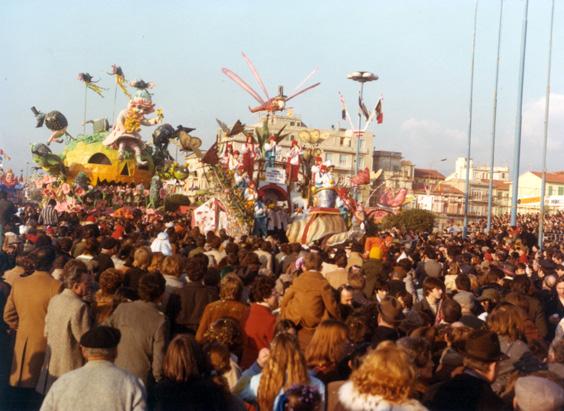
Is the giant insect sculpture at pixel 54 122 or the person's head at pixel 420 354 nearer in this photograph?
the person's head at pixel 420 354

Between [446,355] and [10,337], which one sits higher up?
[446,355]

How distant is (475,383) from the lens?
14.4 ft

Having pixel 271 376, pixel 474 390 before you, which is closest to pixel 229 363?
pixel 271 376

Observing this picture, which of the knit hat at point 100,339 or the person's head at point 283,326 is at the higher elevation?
the knit hat at point 100,339

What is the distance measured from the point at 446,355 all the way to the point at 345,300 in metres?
2.37

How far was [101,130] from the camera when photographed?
163ft

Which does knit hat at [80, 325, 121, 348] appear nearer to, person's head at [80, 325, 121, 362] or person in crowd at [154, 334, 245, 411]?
person's head at [80, 325, 121, 362]

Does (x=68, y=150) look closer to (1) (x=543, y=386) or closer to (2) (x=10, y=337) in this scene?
(2) (x=10, y=337)

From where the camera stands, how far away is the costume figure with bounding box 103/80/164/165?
42.1 meters

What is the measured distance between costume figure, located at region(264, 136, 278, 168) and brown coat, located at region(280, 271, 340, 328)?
84.3 ft

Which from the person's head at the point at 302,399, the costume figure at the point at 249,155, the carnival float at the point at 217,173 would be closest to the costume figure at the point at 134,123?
the carnival float at the point at 217,173

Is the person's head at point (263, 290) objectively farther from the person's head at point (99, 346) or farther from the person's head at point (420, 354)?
the person's head at point (99, 346)

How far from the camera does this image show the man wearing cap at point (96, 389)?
410cm

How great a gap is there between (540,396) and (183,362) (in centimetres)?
196
